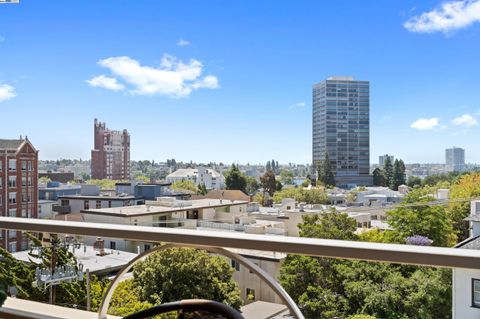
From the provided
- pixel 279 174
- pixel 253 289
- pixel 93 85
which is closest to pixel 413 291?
pixel 253 289

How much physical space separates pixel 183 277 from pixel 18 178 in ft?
50.3

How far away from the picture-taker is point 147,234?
37.7 inches

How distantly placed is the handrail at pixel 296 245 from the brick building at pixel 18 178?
479 inches

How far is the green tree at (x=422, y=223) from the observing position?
9.08 m

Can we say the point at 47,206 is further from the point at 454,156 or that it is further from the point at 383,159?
the point at 454,156

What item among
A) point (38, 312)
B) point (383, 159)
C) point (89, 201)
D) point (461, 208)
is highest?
point (383, 159)

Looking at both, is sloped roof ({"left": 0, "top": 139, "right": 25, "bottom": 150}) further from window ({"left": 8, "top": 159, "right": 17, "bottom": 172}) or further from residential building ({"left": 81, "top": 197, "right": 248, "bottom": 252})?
residential building ({"left": 81, "top": 197, "right": 248, "bottom": 252})

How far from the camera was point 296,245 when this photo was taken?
2.61ft

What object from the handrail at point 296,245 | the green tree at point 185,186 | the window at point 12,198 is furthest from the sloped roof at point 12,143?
the green tree at point 185,186

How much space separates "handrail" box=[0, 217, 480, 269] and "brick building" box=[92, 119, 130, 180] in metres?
34.7

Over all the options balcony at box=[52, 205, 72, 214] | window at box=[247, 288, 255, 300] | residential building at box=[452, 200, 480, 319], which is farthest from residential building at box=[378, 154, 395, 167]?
window at box=[247, 288, 255, 300]

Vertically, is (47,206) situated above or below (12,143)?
below

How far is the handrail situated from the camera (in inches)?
26.8

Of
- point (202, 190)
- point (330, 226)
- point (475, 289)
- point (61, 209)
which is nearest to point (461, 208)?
point (330, 226)
